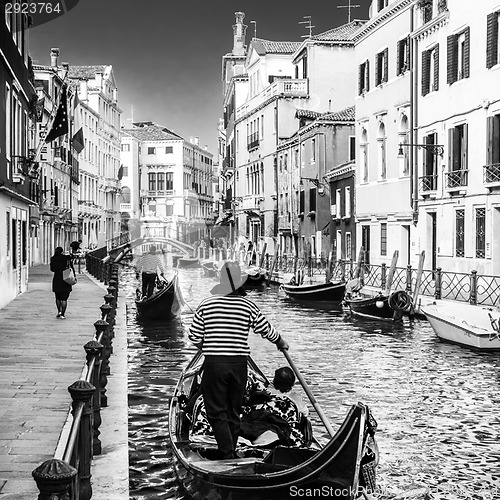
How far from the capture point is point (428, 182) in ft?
84.3

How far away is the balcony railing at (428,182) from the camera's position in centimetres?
2540

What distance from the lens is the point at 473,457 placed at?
8711mm

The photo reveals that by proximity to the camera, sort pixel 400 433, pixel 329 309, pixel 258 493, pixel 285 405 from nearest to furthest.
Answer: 1. pixel 258 493
2. pixel 285 405
3. pixel 400 433
4. pixel 329 309

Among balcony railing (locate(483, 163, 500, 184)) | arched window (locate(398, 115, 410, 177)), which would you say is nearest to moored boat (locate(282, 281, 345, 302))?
arched window (locate(398, 115, 410, 177))

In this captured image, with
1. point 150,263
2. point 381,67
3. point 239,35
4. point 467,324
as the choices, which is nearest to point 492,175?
point 467,324

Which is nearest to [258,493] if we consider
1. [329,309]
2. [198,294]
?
[329,309]

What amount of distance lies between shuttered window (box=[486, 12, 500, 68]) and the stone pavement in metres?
10.9

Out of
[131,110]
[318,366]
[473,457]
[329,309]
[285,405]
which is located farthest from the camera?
[131,110]

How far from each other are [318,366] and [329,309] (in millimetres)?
10928

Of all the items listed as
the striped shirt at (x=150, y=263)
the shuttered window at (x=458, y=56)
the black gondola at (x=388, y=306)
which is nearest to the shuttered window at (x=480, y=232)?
the black gondola at (x=388, y=306)

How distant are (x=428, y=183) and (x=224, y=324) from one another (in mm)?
20133

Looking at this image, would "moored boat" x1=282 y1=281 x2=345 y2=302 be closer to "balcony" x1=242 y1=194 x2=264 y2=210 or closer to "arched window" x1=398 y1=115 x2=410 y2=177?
"arched window" x1=398 y1=115 x2=410 y2=177

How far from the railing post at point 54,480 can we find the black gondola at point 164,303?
17.9 m

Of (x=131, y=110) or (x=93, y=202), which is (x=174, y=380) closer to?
(x=93, y=202)
